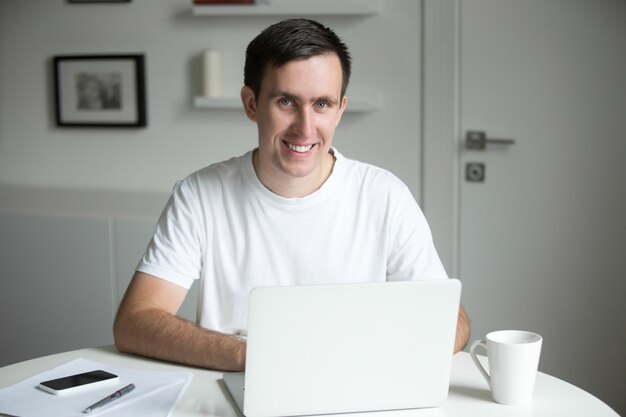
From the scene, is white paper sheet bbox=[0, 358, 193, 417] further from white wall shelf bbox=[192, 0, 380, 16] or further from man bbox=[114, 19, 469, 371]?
white wall shelf bbox=[192, 0, 380, 16]

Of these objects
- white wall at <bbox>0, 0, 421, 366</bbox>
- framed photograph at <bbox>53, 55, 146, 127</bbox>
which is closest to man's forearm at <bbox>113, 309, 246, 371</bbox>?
white wall at <bbox>0, 0, 421, 366</bbox>

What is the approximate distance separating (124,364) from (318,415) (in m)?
0.46

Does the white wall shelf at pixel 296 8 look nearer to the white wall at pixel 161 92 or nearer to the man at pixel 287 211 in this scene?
the white wall at pixel 161 92

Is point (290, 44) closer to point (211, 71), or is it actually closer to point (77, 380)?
point (77, 380)

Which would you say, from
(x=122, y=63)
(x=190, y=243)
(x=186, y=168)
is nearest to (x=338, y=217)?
(x=190, y=243)

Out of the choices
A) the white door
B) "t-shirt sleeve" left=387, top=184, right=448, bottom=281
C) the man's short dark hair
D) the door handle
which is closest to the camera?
the man's short dark hair

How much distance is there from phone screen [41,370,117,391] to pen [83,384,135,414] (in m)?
0.06

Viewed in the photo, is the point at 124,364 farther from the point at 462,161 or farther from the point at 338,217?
the point at 462,161

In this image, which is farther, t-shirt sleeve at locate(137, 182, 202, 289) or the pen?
t-shirt sleeve at locate(137, 182, 202, 289)

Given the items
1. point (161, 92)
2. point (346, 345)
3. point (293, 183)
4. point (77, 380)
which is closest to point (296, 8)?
point (161, 92)

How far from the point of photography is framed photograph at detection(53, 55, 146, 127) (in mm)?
3648

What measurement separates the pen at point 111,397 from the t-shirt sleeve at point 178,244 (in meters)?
0.43

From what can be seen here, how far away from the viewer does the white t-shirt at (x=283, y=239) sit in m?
1.96

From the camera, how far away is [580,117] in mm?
3174
